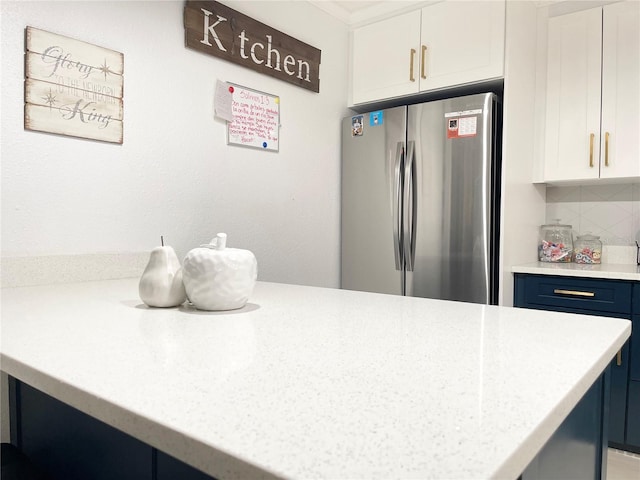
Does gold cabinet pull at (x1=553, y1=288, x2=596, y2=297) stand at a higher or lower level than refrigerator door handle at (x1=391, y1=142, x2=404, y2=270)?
lower

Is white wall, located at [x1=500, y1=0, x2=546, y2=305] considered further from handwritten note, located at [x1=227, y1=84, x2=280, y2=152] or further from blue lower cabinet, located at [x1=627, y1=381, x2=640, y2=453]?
handwritten note, located at [x1=227, y1=84, x2=280, y2=152]

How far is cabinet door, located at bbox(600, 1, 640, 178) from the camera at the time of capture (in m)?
2.37

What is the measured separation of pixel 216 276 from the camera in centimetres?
97

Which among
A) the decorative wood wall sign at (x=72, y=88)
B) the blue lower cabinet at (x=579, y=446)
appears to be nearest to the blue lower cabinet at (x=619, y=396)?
the blue lower cabinet at (x=579, y=446)

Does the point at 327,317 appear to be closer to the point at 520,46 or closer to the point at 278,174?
the point at 278,174

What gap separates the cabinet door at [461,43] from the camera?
2314 millimetres

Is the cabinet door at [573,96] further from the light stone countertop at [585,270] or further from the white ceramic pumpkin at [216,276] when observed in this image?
the white ceramic pumpkin at [216,276]

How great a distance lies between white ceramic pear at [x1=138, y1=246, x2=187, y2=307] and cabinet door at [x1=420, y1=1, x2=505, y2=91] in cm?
197

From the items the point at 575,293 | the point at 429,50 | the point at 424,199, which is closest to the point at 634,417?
the point at 575,293

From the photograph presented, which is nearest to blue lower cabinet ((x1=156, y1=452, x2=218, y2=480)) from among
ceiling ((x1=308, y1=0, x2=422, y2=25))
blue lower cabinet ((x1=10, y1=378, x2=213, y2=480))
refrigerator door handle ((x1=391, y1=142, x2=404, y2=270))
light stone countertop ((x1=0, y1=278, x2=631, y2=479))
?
blue lower cabinet ((x1=10, y1=378, x2=213, y2=480))

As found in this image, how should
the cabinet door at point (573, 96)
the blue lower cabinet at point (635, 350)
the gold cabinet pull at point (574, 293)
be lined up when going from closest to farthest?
the blue lower cabinet at point (635, 350) → the gold cabinet pull at point (574, 293) → the cabinet door at point (573, 96)

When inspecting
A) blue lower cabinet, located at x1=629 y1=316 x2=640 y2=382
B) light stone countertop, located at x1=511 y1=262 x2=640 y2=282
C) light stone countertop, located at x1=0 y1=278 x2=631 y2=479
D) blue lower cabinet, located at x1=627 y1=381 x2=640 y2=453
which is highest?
light stone countertop, located at x1=0 y1=278 x2=631 y2=479

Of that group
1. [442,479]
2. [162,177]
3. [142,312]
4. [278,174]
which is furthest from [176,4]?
[442,479]

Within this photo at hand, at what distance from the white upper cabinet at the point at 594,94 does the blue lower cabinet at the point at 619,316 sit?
633mm
